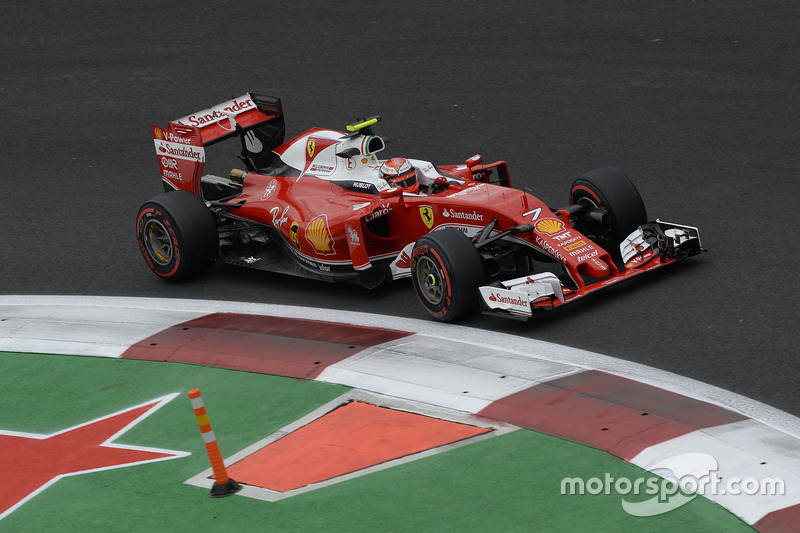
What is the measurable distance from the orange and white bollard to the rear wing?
16.2ft

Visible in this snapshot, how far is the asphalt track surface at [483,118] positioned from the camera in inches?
350

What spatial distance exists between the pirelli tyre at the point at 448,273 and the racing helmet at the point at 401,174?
1.15 m

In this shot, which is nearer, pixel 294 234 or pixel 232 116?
pixel 294 234

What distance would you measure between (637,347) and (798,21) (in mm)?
9053

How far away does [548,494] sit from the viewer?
20.2ft

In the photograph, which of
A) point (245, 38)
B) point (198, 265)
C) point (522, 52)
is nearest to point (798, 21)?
point (522, 52)

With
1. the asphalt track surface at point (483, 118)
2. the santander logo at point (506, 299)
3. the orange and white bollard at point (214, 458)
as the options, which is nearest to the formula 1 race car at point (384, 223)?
the santander logo at point (506, 299)

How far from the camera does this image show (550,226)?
9.15 m

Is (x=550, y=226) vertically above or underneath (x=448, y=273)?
above

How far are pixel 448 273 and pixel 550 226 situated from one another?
1.06m

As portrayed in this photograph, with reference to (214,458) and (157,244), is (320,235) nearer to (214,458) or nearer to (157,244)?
(157,244)

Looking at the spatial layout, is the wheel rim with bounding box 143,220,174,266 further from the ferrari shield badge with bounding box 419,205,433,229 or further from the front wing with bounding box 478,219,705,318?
the front wing with bounding box 478,219,705,318

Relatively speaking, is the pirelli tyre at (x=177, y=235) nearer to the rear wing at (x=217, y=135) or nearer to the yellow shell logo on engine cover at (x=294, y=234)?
the rear wing at (x=217, y=135)

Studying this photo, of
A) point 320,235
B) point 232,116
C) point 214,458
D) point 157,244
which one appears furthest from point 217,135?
point 214,458
